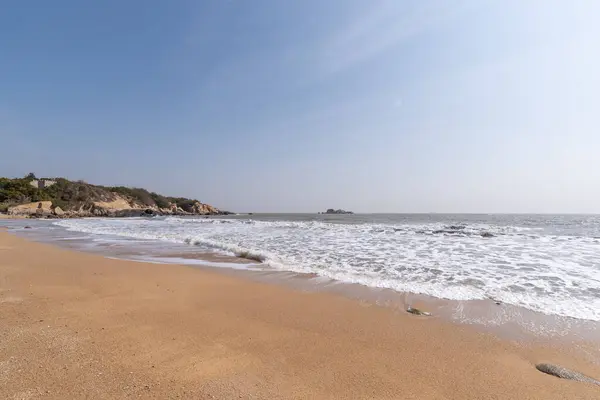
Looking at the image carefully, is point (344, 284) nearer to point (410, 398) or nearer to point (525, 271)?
point (410, 398)

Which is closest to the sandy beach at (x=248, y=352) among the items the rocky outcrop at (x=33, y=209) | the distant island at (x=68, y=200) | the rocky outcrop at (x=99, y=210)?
the rocky outcrop at (x=33, y=209)

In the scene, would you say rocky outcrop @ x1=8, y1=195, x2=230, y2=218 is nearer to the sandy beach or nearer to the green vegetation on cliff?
the green vegetation on cliff

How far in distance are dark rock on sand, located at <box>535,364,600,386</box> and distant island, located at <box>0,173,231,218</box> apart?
194ft

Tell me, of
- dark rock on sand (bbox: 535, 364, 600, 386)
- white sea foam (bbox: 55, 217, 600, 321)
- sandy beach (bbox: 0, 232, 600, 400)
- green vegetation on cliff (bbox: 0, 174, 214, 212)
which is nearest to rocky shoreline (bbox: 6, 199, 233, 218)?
green vegetation on cliff (bbox: 0, 174, 214, 212)

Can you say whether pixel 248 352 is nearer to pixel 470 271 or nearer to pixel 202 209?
pixel 470 271

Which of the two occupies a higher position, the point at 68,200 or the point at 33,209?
the point at 68,200

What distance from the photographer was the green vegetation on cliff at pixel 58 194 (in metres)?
51.6

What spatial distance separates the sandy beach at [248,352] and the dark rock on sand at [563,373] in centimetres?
9

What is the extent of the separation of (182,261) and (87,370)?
21.3 feet

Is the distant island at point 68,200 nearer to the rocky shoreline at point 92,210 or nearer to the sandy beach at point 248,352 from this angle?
the rocky shoreline at point 92,210

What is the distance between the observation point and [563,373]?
2816 millimetres

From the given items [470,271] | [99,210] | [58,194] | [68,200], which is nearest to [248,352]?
[470,271]

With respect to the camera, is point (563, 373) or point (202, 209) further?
point (202, 209)

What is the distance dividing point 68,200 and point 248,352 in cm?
7364
